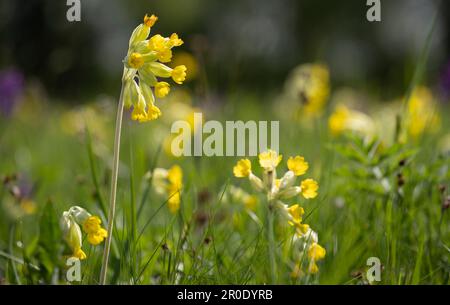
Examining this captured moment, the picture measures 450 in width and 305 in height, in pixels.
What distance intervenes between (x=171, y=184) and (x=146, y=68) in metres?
0.60

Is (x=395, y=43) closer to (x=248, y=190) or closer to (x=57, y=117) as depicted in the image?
(x=57, y=117)

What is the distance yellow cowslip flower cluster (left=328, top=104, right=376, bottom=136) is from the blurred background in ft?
0.78

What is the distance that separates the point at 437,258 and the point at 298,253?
1.14 ft

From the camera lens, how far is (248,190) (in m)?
2.14

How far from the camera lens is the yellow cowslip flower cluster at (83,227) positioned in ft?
3.73

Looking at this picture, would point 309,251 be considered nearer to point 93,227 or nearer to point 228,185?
point 228,185

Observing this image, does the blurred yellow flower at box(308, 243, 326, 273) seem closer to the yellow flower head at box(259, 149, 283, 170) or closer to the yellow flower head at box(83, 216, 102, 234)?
the yellow flower head at box(259, 149, 283, 170)

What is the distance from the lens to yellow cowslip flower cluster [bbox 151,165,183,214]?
1.52m

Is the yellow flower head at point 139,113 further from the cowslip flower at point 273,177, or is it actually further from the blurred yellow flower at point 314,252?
the blurred yellow flower at point 314,252

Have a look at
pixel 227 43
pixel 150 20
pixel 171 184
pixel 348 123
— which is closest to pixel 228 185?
pixel 171 184

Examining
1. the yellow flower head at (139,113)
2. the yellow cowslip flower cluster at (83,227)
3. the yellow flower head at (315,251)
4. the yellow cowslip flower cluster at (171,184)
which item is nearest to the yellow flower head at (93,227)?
the yellow cowslip flower cluster at (83,227)

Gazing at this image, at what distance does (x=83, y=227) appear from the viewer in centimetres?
115

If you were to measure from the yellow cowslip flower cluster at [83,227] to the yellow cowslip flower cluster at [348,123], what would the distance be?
1.26m
